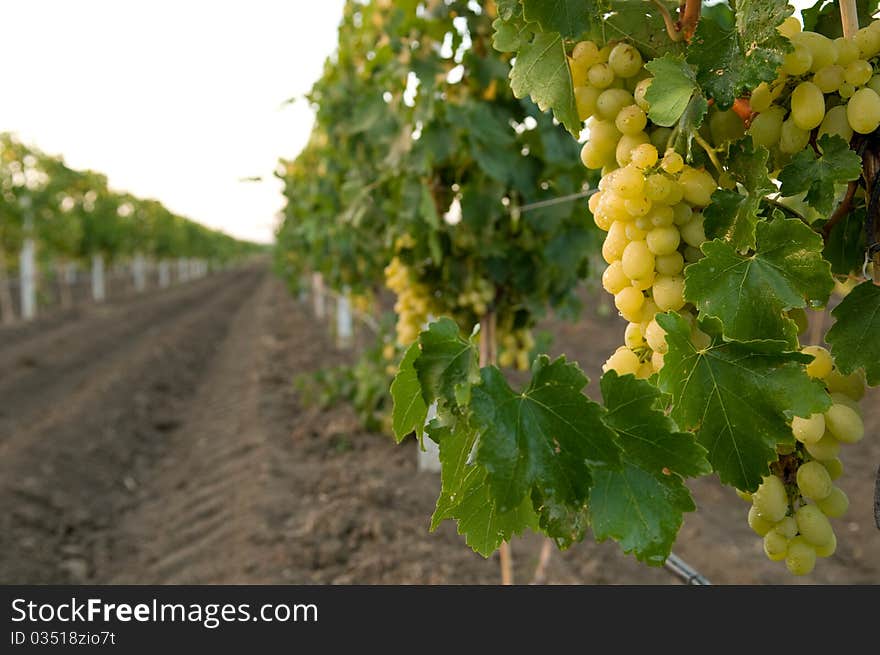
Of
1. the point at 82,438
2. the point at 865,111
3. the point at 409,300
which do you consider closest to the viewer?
the point at 865,111

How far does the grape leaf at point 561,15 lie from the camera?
84 centimetres

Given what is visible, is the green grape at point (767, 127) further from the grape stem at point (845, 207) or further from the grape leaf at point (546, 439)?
the grape leaf at point (546, 439)

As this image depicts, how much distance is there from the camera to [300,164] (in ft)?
31.3

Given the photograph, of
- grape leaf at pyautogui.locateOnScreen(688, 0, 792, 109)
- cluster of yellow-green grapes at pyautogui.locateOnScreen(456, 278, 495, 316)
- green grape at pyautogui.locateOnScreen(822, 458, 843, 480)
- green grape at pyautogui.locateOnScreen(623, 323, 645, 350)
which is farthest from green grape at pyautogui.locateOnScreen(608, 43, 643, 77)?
cluster of yellow-green grapes at pyautogui.locateOnScreen(456, 278, 495, 316)

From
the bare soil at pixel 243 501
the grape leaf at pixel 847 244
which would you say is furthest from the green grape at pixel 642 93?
the bare soil at pixel 243 501

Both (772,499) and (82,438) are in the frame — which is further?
(82,438)

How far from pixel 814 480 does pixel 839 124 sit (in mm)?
426

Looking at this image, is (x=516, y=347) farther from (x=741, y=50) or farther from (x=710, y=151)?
(x=741, y=50)

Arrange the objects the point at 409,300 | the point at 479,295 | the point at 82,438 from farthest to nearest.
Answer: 1. the point at 82,438
2. the point at 409,300
3. the point at 479,295

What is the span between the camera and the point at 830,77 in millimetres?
793

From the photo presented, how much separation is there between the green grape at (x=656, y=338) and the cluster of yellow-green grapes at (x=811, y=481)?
7.2 inches

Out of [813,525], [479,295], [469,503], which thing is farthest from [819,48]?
[479,295]

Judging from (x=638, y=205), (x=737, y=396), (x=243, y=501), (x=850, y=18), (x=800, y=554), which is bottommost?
(x=243, y=501)

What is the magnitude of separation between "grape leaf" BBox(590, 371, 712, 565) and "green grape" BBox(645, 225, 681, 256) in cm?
19
